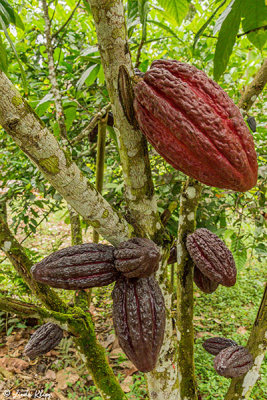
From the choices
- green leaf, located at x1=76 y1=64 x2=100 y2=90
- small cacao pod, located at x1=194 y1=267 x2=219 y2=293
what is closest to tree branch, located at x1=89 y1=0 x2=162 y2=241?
small cacao pod, located at x1=194 y1=267 x2=219 y2=293

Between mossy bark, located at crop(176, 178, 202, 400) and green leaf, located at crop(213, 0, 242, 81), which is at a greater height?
green leaf, located at crop(213, 0, 242, 81)

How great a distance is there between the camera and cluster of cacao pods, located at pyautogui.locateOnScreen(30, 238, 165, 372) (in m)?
0.68

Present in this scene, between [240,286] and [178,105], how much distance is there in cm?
293

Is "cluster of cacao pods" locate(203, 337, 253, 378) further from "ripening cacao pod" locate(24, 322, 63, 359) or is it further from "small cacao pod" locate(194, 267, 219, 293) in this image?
"ripening cacao pod" locate(24, 322, 63, 359)

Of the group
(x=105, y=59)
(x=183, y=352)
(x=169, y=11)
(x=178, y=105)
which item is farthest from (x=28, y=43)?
(x=183, y=352)

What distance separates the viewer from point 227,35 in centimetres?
70

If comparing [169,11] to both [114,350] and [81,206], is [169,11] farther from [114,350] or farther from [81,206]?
[114,350]

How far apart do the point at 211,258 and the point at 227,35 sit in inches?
23.6

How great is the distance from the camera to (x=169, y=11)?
0.98 m

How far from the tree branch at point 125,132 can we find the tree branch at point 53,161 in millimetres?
56

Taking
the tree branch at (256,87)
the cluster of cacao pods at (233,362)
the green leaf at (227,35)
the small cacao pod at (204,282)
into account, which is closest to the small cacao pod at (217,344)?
the cluster of cacao pods at (233,362)

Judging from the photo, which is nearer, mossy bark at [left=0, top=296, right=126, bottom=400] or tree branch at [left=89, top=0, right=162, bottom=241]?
tree branch at [left=89, top=0, right=162, bottom=241]

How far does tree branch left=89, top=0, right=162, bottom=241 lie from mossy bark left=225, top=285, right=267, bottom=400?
537 mm

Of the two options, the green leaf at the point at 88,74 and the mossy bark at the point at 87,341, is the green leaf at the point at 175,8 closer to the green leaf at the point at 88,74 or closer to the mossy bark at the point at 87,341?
the green leaf at the point at 88,74
